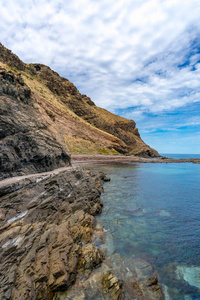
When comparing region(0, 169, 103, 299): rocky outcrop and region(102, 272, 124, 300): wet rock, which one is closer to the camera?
region(0, 169, 103, 299): rocky outcrop

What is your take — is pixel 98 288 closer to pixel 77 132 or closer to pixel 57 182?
pixel 57 182

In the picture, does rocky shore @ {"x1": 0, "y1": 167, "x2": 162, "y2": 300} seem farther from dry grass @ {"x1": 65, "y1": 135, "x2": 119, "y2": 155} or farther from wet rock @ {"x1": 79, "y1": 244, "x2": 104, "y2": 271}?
dry grass @ {"x1": 65, "y1": 135, "x2": 119, "y2": 155}

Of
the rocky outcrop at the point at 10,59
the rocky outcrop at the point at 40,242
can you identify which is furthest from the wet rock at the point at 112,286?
the rocky outcrop at the point at 10,59

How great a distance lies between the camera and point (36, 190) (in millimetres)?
9945

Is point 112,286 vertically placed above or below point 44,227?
below

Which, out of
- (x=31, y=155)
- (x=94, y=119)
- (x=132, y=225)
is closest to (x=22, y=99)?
(x=31, y=155)

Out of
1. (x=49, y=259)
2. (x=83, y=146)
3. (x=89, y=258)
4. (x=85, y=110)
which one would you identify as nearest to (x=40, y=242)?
(x=49, y=259)

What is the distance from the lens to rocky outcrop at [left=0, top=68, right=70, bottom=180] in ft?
36.5

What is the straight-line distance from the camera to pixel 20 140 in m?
12.7

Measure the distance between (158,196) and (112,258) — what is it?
47.3 ft

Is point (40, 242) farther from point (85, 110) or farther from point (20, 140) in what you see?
point (85, 110)

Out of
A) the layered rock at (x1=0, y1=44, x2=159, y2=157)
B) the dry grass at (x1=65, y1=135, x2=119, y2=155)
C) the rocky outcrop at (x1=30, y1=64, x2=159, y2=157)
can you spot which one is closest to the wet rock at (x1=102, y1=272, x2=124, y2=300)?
the dry grass at (x1=65, y1=135, x2=119, y2=155)

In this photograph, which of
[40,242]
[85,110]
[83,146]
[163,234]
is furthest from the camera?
[85,110]

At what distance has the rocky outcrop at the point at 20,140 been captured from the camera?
11.1 meters
